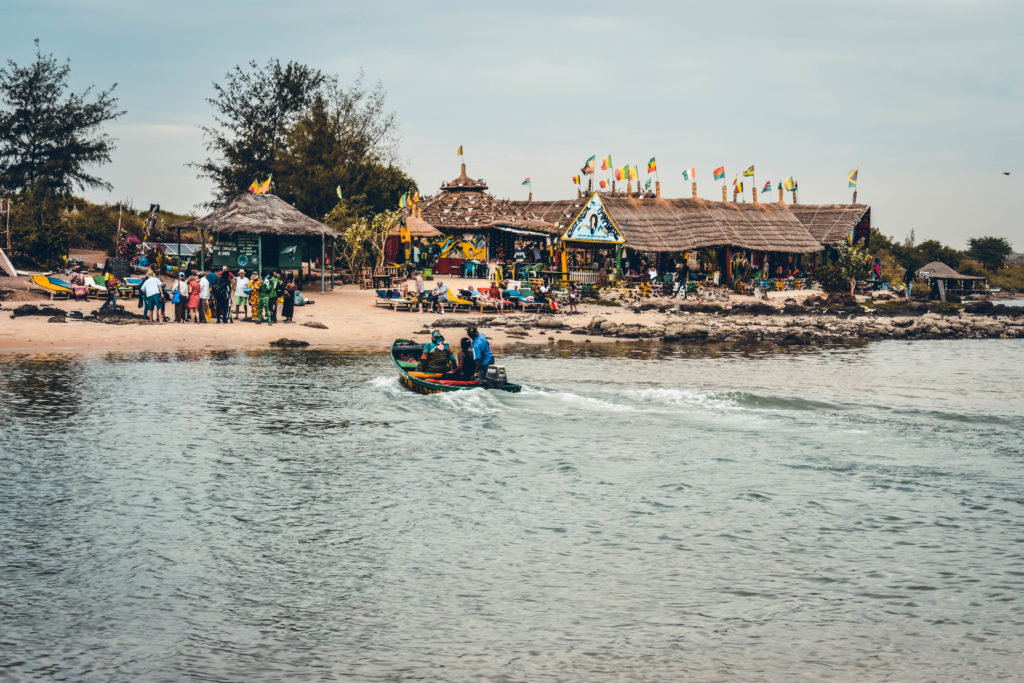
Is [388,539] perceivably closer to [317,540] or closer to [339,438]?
[317,540]

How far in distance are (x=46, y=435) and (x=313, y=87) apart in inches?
1811

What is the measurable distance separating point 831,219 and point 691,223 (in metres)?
13.5

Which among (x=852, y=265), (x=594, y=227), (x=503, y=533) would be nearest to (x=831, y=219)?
(x=852, y=265)

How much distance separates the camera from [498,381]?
72.0 feet

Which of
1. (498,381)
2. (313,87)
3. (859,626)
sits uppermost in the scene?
(313,87)

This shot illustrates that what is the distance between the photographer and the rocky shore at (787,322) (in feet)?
122

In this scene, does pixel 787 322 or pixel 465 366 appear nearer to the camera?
pixel 465 366

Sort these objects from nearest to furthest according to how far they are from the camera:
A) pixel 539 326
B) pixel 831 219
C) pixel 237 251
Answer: pixel 539 326, pixel 237 251, pixel 831 219

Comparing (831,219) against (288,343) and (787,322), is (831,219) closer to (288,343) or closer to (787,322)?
(787,322)

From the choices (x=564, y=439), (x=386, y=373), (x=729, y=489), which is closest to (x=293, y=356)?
(x=386, y=373)

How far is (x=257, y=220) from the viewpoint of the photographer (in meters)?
41.0

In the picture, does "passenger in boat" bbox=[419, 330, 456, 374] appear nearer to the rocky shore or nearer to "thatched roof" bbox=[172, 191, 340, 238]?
the rocky shore

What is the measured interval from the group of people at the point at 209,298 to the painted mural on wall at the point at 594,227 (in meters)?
18.0

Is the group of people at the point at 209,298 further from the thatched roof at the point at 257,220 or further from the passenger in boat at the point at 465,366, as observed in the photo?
the passenger in boat at the point at 465,366
